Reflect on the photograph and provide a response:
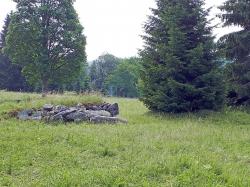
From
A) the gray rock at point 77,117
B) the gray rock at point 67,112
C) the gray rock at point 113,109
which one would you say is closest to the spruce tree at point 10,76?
the gray rock at point 113,109

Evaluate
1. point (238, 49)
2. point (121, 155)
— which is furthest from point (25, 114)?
point (238, 49)

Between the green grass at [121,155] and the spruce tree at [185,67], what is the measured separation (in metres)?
3.81

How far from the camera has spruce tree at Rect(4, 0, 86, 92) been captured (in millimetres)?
28459

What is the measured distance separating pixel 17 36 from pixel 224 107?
18124mm

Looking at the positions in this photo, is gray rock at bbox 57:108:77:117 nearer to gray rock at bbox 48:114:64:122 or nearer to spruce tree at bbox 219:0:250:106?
gray rock at bbox 48:114:64:122

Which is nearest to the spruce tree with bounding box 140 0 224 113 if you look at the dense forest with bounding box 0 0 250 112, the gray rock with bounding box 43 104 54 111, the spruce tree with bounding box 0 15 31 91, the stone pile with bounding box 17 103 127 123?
the dense forest with bounding box 0 0 250 112

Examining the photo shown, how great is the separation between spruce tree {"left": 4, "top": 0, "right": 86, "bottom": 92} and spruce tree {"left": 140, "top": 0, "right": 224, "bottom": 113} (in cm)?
1325

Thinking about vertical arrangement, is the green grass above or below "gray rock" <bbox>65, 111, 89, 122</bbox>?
below

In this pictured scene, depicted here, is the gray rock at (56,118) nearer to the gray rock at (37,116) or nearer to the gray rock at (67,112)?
the gray rock at (67,112)

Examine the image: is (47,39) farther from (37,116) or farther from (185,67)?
(37,116)

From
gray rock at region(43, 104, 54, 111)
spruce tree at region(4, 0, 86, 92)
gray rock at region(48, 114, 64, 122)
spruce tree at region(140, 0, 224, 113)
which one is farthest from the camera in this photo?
spruce tree at region(4, 0, 86, 92)

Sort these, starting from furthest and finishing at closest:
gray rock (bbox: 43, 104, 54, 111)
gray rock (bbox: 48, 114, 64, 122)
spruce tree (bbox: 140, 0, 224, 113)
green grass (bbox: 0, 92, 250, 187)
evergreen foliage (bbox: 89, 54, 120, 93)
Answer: evergreen foliage (bbox: 89, 54, 120, 93), spruce tree (bbox: 140, 0, 224, 113), gray rock (bbox: 43, 104, 54, 111), gray rock (bbox: 48, 114, 64, 122), green grass (bbox: 0, 92, 250, 187)

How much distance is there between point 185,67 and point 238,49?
4.01 m

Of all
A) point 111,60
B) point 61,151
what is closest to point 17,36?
point 61,151
